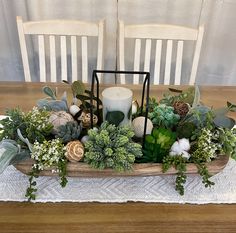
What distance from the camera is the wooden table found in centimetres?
69

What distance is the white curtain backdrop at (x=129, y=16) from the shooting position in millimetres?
1813

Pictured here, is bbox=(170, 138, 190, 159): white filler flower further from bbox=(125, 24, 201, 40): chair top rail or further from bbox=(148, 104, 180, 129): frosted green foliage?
bbox=(125, 24, 201, 40): chair top rail

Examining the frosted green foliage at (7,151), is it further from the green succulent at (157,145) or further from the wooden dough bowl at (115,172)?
the green succulent at (157,145)

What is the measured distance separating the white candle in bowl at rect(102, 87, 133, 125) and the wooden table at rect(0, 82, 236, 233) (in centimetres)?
22

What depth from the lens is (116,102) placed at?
2.45ft

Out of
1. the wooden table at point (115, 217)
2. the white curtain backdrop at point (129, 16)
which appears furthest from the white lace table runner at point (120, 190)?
the white curtain backdrop at point (129, 16)

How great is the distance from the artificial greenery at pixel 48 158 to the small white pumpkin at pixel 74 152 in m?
0.01

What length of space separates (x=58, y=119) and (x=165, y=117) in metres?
0.29

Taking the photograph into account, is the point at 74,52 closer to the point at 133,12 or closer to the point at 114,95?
the point at 133,12

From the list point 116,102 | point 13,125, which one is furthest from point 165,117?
point 13,125

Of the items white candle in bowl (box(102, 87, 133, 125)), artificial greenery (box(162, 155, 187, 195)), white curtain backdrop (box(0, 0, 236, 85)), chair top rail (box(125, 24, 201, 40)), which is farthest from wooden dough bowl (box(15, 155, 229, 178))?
white curtain backdrop (box(0, 0, 236, 85))

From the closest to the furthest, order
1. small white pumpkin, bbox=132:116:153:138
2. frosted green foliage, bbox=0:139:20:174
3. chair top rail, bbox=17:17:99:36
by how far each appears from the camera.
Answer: frosted green foliage, bbox=0:139:20:174, small white pumpkin, bbox=132:116:153:138, chair top rail, bbox=17:17:99:36

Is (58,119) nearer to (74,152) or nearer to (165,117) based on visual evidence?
(74,152)

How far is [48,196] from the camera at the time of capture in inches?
29.9
